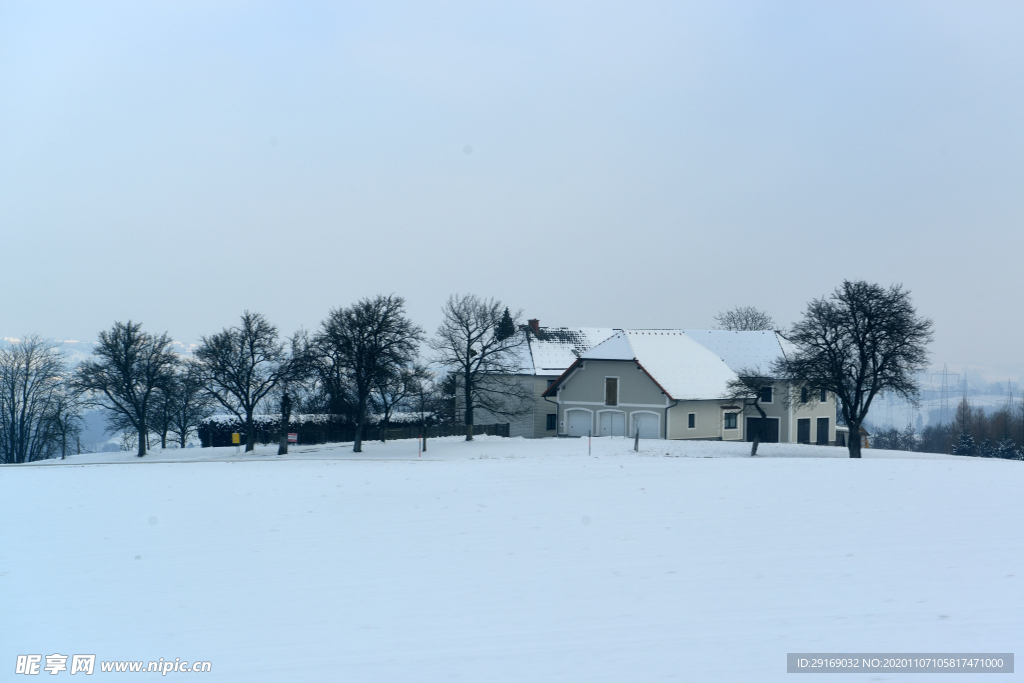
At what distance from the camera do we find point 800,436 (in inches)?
2012

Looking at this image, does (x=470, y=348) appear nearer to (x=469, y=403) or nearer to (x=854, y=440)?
(x=469, y=403)

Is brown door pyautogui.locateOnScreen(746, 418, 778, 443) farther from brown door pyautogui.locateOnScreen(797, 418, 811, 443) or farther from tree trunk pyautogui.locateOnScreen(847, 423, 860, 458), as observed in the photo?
tree trunk pyautogui.locateOnScreen(847, 423, 860, 458)

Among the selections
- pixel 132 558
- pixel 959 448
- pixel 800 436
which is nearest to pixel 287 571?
pixel 132 558

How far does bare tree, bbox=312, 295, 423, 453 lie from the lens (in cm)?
4275

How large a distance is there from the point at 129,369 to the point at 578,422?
3484cm

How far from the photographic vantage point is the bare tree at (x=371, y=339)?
42750 millimetres

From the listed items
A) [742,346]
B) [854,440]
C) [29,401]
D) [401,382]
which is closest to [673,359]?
[742,346]

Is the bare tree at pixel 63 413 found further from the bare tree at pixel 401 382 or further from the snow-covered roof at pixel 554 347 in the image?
the snow-covered roof at pixel 554 347

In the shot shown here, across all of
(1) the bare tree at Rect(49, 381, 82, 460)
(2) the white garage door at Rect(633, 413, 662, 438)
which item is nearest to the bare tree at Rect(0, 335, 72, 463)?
(1) the bare tree at Rect(49, 381, 82, 460)

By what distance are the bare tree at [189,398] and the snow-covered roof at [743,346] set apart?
130 feet

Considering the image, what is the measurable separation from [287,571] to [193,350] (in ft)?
147

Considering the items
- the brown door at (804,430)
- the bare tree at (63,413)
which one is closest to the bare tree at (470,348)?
the brown door at (804,430)

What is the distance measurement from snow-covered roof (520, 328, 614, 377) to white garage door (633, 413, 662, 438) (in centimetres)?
1173

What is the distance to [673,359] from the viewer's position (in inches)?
1972
